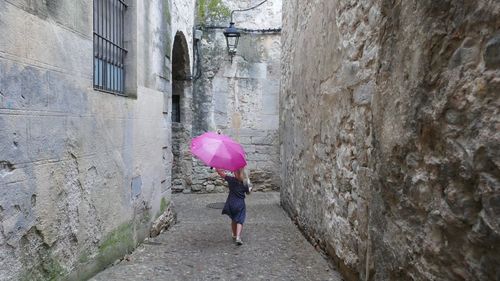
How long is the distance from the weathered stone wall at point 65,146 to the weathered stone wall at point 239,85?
174 inches

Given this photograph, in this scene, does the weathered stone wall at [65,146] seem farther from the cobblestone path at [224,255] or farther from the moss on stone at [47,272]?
the cobblestone path at [224,255]

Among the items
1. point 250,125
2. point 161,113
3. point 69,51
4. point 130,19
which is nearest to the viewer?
point 69,51

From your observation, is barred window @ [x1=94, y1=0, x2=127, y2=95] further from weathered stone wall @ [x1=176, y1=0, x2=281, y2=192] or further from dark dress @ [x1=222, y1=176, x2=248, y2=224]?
weathered stone wall @ [x1=176, y1=0, x2=281, y2=192]

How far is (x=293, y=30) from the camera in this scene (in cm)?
606

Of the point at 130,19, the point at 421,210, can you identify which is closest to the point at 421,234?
the point at 421,210

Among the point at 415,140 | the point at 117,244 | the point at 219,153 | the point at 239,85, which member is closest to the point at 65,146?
the point at 117,244

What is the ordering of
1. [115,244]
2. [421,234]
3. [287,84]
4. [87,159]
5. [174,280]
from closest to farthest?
[421,234], [87,159], [174,280], [115,244], [287,84]

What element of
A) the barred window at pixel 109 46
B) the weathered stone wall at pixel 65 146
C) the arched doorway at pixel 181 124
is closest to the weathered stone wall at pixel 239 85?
the arched doorway at pixel 181 124

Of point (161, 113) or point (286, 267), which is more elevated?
point (161, 113)

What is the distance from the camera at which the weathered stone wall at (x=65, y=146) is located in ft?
7.19

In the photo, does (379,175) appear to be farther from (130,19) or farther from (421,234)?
(130,19)

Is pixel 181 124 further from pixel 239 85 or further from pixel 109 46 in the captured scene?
pixel 109 46

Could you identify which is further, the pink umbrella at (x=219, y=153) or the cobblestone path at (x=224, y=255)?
the pink umbrella at (x=219, y=153)

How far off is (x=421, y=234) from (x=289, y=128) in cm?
467
